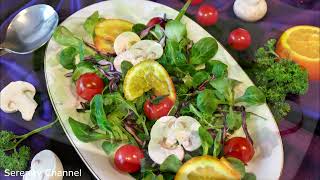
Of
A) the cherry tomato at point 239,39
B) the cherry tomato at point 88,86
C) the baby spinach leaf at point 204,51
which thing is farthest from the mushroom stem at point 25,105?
the cherry tomato at point 239,39

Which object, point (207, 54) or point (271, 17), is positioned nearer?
point (207, 54)

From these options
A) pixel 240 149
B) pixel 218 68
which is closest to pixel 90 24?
pixel 218 68

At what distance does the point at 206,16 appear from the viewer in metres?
0.99

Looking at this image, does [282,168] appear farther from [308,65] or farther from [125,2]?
[125,2]

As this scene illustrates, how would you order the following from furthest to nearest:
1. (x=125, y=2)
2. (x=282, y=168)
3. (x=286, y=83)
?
(x=125, y=2) → (x=286, y=83) → (x=282, y=168)

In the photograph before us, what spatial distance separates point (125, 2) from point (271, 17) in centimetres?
33

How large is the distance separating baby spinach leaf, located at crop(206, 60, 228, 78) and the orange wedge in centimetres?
14

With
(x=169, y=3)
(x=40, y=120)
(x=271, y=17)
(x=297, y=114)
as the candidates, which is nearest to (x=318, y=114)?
(x=297, y=114)

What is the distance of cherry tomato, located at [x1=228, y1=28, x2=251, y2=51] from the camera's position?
0.95 m

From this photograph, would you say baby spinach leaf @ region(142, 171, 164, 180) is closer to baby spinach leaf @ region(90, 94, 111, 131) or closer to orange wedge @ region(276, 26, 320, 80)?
baby spinach leaf @ region(90, 94, 111, 131)

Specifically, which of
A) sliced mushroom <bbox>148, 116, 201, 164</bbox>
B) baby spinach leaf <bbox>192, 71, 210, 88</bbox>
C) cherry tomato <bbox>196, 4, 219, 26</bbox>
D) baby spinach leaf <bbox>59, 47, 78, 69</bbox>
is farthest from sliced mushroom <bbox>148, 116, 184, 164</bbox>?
cherry tomato <bbox>196, 4, 219, 26</bbox>

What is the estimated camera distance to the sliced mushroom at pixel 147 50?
2.77 feet

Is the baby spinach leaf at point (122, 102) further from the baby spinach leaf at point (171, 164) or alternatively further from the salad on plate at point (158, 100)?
the baby spinach leaf at point (171, 164)

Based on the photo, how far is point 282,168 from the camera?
749mm
